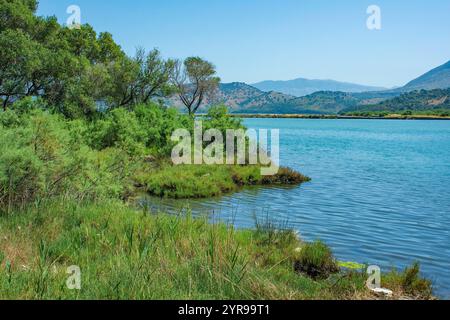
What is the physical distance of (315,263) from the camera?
11.3 m

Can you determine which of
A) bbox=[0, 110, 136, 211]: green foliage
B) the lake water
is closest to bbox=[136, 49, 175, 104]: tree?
the lake water

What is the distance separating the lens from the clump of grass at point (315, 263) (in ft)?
36.5

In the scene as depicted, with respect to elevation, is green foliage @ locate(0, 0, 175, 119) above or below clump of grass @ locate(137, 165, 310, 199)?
above

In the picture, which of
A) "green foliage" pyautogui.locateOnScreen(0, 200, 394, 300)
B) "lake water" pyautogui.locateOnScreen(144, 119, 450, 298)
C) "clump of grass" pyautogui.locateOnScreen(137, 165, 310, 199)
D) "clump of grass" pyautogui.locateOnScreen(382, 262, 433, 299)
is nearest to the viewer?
"green foliage" pyautogui.locateOnScreen(0, 200, 394, 300)

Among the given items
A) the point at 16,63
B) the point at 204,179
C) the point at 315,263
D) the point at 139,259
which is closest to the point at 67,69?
the point at 16,63

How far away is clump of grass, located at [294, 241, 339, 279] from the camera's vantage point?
11.1 metres

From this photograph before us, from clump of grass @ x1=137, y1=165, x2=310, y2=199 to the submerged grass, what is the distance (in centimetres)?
1205

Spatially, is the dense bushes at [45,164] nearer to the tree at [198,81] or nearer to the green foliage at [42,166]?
the green foliage at [42,166]

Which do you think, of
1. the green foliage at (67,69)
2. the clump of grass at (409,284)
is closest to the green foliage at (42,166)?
the clump of grass at (409,284)

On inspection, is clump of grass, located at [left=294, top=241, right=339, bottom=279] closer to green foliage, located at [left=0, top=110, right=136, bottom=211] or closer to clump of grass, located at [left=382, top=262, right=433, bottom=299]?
clump of grass, located at [left=382, top=262, right=433, bottom=299]

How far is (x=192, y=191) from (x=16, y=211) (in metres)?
13.8

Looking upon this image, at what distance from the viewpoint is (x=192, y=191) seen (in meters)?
24.7

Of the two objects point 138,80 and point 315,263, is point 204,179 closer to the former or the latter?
point 315,263
